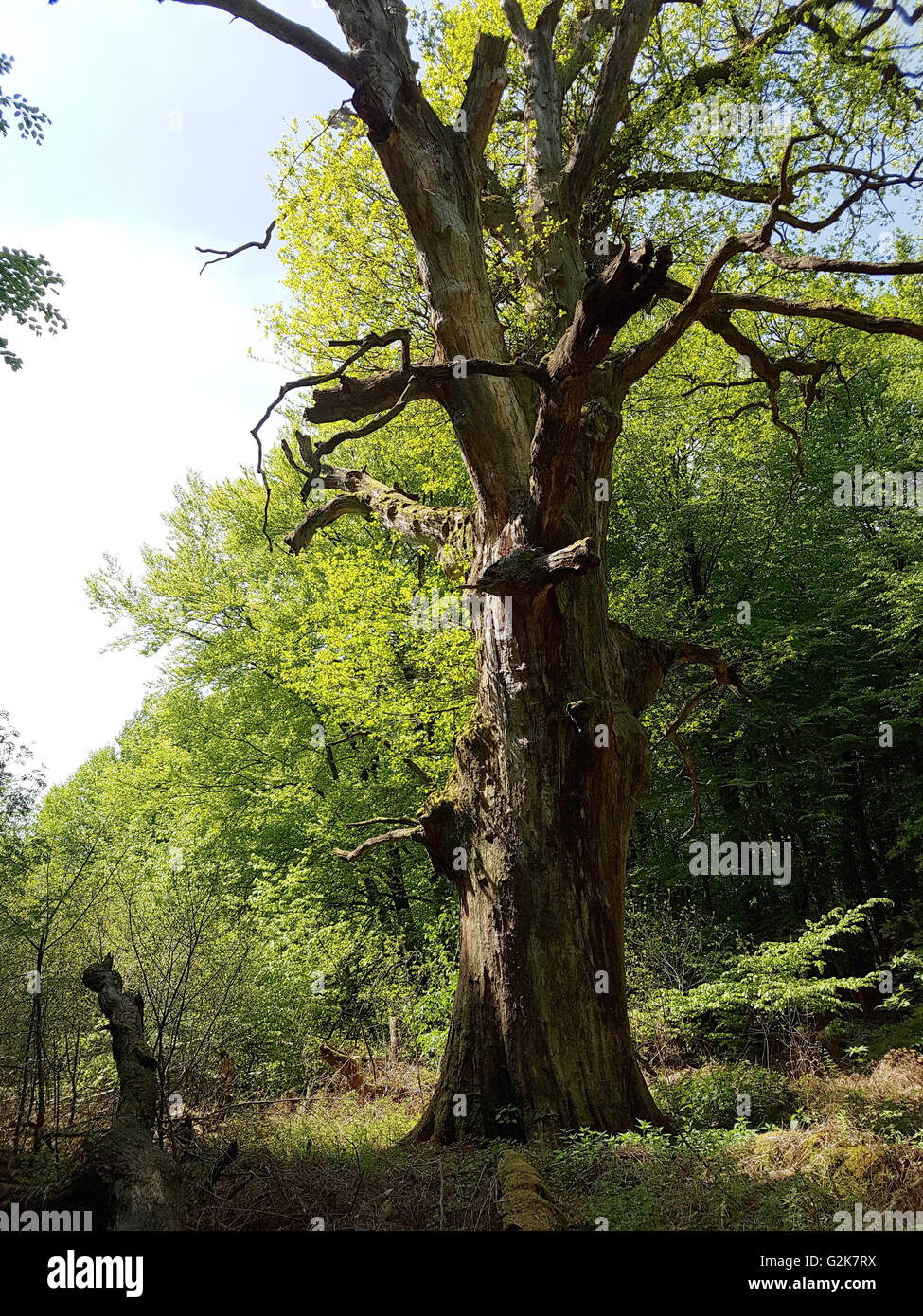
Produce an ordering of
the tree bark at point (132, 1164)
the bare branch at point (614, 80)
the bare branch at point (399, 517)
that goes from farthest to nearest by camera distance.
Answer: the bare branch at point (614, 80) → the bare branch at point (399, 517) → the tree bark at point (132, 1164)

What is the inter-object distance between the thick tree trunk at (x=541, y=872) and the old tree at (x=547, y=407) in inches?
0.7

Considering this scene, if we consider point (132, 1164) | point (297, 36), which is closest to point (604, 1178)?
point (132, 1164)

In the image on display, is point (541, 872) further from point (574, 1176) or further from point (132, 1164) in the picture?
point (132, 1164)

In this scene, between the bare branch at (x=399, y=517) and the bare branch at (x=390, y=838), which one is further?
the bare branch at (x=399, y=517)

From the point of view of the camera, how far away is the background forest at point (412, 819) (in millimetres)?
4707

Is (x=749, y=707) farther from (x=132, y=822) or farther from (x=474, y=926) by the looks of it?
(x=132, y=822)

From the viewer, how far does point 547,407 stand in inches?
197

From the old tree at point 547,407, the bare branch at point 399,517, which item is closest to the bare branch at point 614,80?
the old tree at point 547,407

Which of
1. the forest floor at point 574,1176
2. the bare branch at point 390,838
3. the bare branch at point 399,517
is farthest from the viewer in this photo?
the bare branch at point 399,517

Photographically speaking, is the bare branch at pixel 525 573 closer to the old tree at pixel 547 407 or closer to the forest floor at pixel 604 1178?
the old tree at pixel 547 407

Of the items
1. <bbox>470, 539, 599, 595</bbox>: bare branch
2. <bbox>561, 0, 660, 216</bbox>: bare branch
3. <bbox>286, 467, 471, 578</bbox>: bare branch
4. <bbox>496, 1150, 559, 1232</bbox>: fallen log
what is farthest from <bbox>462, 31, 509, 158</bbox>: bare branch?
<bbox>496, 1150, 559, 1232</bbox>: fallen log

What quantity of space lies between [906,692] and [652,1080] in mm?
8609

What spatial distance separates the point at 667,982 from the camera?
37.2ft

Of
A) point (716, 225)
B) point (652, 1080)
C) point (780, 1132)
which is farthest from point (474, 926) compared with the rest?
point (716, 225)
